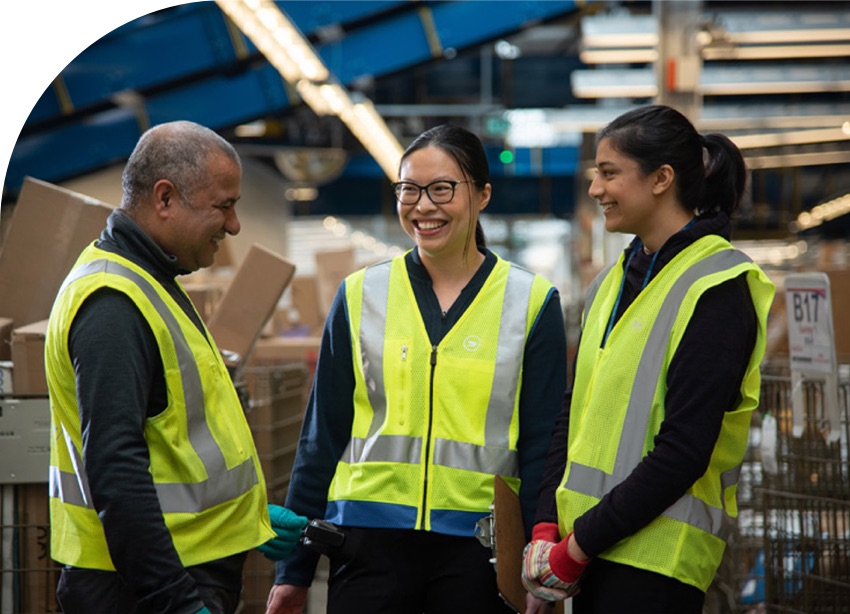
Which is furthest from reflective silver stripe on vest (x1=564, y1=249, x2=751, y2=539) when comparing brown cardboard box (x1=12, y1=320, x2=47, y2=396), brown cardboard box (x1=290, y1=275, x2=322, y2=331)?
brown cardboard box (x1=290, y1=275, x2=322, y2=331)

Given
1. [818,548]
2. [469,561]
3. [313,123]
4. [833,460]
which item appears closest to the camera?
[469,561]

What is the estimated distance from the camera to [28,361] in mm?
3547

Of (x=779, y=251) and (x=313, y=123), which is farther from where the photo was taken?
(x=779, y=251)

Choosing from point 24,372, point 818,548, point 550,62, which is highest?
point 550,62

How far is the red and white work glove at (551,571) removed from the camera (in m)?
2.41

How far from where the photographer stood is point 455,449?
2.72m

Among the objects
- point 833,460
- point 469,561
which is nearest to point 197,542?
point 469,561

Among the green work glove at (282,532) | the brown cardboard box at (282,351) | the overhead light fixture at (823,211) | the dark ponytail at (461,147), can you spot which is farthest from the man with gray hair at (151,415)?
the overhead light fixture at (823,211)

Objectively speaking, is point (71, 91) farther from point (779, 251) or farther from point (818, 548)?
point (779, 251)

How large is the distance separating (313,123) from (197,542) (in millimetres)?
12419

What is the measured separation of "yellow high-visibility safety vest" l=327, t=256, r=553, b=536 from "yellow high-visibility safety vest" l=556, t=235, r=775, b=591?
0.87ft

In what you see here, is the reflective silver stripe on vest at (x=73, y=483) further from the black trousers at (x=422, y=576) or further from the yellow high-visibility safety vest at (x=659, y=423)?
the yellow high-visibility safety vest at (x=659, y=423)

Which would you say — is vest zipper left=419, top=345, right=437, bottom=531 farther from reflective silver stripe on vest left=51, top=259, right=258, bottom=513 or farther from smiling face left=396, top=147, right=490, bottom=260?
reflective silver stripe on vest left=51, top=259, right=258, bottom=513

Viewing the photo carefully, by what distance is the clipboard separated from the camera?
2.60m
